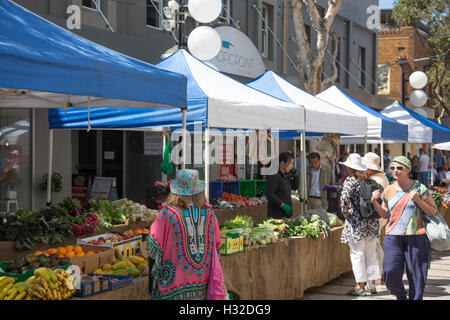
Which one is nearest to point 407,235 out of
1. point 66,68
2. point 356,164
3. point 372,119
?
point 356,164

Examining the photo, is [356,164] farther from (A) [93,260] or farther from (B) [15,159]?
(B) [15,159]

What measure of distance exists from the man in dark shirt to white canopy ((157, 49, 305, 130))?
1.90 ft

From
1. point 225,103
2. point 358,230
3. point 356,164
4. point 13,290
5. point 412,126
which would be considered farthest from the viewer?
point 412,126

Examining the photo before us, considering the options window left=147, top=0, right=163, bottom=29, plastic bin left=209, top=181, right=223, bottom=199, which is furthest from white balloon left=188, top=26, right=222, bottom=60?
window left=147, top=0, right=163, bottom=29

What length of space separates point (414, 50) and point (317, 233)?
36993mm

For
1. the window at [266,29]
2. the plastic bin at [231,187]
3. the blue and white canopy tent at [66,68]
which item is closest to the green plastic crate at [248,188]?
the plastic bin at [231,187]

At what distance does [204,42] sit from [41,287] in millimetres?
5976

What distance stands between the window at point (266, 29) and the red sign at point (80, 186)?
9.08 metres

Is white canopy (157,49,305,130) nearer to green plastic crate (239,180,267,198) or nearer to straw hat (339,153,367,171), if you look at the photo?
straw hat (339,153,367,171)

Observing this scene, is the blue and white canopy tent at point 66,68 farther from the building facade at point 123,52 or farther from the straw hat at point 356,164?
the building facade at point 123,52

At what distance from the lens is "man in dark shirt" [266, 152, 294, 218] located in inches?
334

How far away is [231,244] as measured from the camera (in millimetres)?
6609

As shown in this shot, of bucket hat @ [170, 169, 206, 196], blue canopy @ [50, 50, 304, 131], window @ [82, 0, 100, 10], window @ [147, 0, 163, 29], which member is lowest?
bucket hat @ [170, 169, 206, 196]

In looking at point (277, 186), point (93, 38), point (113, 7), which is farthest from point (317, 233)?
point (113, 7)
